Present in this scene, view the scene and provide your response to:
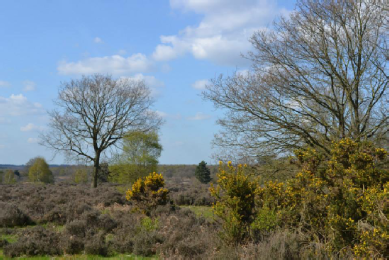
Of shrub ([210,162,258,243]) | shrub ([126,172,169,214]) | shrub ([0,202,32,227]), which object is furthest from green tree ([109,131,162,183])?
shrub ([210,162,258,243])

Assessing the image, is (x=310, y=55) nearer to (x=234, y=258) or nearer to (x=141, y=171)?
(x=234, y=258)

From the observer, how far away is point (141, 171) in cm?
3120

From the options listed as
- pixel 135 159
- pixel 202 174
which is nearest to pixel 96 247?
pixel 135 159

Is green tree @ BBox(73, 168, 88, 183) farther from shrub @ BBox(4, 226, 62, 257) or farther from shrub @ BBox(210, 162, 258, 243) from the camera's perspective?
shrub @ BBox(210, 162, 258, 243)

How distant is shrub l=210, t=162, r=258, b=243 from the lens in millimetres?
6941

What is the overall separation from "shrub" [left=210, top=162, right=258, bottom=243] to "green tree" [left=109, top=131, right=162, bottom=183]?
75.7 ft

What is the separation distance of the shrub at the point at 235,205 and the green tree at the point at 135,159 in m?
23.1

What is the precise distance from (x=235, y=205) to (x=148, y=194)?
22.6ft

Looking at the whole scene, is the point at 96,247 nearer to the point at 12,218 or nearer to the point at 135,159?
the point at 12,218

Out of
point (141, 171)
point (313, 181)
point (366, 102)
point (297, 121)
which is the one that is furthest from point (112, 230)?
Result: point (141, 171)

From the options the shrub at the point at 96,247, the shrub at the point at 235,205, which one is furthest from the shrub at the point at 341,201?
the shrub at the point at 96,247

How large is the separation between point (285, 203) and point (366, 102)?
7138 mm

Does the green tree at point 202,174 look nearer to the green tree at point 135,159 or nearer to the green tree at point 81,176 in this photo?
the green tree at point 81,176

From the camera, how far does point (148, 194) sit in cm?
1349
